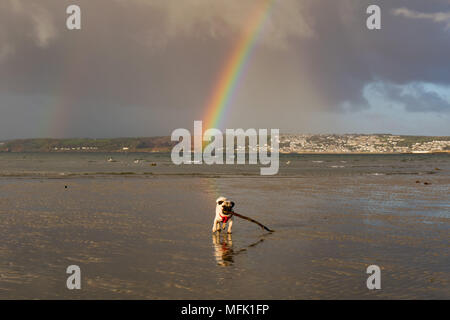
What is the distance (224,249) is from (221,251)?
1.15 ft

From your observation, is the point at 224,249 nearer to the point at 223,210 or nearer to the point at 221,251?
the point at 221,251

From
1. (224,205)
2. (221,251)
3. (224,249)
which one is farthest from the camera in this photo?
(224,205)

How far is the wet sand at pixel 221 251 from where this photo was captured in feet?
36.6

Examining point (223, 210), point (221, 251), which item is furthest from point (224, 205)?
point (221, 251)

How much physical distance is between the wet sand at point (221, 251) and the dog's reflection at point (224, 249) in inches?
1.3

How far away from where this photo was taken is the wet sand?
11156 mm

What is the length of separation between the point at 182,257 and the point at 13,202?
2015cm

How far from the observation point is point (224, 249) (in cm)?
1559

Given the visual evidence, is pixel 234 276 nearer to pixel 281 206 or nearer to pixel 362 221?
pixel 362 221

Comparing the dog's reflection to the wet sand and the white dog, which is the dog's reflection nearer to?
the wet sand

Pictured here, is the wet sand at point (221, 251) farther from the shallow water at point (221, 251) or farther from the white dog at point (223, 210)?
the white dog at point (223, 210)

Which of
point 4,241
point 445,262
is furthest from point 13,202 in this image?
point 445,262

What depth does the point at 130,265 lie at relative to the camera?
43.9 feet

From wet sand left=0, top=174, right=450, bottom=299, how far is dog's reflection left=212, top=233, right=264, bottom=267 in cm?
3
